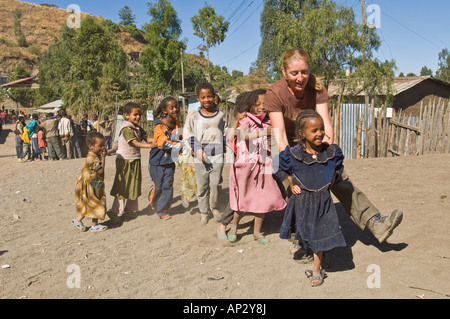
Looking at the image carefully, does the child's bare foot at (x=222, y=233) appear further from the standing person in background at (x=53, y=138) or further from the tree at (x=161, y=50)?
the tree at (x=161, y=50)

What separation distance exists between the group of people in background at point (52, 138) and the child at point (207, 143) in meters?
9.69

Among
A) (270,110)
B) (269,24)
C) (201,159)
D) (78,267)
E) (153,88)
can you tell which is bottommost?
(78,267)

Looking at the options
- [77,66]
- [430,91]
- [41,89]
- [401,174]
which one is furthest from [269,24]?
[401,174]

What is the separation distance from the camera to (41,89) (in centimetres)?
4362

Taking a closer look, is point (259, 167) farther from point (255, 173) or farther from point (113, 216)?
point (113, 216)

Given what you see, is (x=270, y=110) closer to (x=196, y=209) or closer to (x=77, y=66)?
(x=196, y=209)

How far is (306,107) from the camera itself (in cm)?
360

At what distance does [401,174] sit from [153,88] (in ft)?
101

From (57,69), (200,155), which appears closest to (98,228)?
(200,155)

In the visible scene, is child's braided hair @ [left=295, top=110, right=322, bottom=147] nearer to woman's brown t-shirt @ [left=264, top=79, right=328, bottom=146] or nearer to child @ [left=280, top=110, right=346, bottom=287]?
child @ [left=280, top=110, right=346, bottom=287]

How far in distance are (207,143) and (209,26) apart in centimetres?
3185

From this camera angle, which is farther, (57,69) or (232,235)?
(57,69)

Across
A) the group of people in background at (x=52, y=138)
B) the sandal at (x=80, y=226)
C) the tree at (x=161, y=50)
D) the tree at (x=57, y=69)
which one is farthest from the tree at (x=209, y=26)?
the sandal at (x=80, y=226)

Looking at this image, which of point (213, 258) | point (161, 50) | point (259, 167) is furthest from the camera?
point (161, 50)
